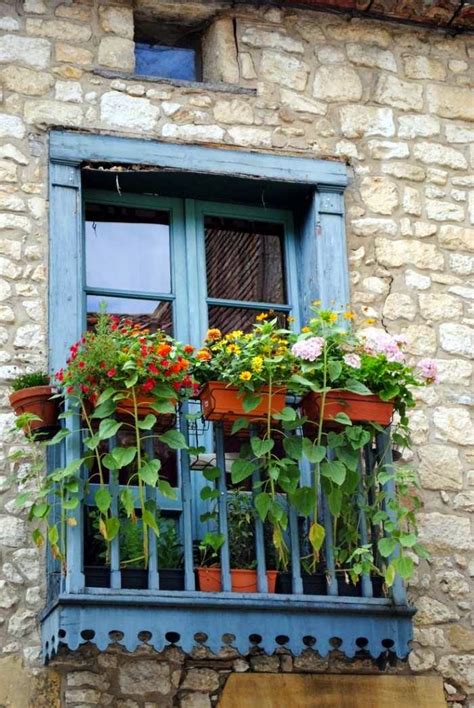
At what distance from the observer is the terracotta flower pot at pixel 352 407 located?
18.2ft

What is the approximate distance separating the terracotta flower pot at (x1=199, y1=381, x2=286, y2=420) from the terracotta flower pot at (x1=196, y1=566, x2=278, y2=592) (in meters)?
0.60

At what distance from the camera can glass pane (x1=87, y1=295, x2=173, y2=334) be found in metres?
6.23

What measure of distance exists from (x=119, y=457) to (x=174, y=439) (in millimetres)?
231

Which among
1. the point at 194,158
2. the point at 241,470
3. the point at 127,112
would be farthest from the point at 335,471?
the point at 127,112

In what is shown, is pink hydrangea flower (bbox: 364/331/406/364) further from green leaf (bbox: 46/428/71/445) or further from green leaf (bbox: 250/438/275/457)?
green leaf (bbox: 46/428/71/445)

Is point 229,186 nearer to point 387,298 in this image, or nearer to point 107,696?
point 387,298

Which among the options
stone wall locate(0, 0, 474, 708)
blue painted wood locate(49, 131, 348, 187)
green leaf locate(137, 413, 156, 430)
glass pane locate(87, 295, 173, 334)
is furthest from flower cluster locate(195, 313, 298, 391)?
blue painted wood locate(49, 131, 348, 187)

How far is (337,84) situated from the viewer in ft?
22.3

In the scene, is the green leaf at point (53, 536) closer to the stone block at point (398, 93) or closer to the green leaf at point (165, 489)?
the green leaf at point (165, 489)

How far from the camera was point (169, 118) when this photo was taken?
21.3ft

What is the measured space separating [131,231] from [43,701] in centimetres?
221

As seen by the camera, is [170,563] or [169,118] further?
[169,118]

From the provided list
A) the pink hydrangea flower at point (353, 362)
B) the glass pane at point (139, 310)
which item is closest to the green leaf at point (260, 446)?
the pink hydrangea flower at point (353, 362)

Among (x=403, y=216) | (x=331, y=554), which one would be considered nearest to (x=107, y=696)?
(x=331, y=554)
